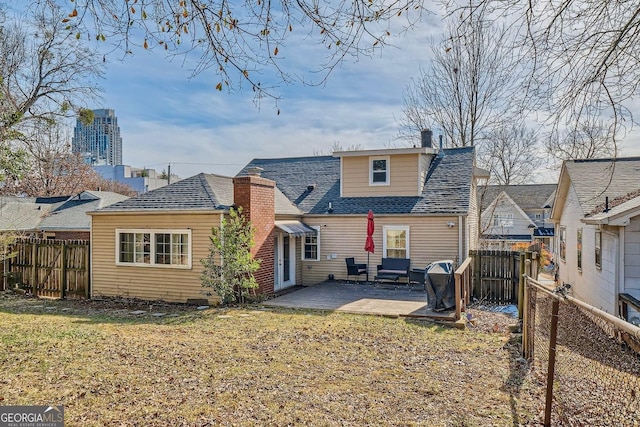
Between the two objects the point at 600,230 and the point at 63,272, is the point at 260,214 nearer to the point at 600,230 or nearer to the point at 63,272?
the point at 63,272

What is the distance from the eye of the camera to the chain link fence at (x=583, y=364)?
13.6 ft

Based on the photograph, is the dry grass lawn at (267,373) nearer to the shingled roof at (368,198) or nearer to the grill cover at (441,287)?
the grill cover at (441,287)

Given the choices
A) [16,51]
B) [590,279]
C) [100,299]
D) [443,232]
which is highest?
[16,51]

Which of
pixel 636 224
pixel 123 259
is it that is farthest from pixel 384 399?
pixel 123 259

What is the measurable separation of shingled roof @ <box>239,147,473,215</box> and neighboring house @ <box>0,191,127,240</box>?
31.5ft

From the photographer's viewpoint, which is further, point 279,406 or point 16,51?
point 16,51

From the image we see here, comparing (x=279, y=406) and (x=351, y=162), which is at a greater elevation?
(x=351, y=162)

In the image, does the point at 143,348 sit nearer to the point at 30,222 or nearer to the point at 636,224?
the point at 636,224

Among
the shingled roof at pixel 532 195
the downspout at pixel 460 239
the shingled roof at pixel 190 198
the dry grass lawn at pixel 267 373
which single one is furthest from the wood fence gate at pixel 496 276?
the shingled roof at pixel 532 195

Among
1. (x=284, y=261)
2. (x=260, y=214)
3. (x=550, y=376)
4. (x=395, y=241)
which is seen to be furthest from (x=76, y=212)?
(x=550, y=376)

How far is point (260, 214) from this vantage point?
1288cm

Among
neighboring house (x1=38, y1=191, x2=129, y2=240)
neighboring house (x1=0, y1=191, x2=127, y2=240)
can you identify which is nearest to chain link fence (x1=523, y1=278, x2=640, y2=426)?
neighboring house (x1=38, y1=191, x2=129, y2=240)

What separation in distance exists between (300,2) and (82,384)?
5.07 meters

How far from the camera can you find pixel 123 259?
43.4ft
